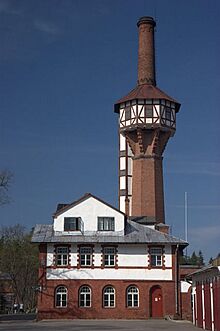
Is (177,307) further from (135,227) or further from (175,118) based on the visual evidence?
(175,118)

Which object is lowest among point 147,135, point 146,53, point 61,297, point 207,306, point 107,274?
point 207,306

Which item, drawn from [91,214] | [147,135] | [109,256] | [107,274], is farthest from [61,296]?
[147,135]

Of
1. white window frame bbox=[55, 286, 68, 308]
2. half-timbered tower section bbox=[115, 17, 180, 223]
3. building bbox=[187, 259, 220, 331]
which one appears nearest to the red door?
building bbox=[187, 259, 220, 331]

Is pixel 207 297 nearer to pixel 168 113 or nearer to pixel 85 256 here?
pixel 85 256

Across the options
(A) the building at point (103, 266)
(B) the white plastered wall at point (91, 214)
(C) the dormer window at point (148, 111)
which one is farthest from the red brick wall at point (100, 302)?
(C) the dormer window at point (148, 111)

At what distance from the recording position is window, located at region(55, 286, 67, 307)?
47.4 meters

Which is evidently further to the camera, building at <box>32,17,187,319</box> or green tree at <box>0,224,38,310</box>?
green tree at <box>0,224,38,310</box>

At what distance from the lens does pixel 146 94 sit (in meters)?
67.2

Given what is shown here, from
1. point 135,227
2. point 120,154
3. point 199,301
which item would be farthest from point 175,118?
point 199,301

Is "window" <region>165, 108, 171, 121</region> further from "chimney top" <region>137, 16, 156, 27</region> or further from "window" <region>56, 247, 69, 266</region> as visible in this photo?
"window" <region>56, 247, 69, 266</region>

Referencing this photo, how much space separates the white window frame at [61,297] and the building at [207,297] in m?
10.7

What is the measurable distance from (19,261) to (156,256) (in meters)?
24.3

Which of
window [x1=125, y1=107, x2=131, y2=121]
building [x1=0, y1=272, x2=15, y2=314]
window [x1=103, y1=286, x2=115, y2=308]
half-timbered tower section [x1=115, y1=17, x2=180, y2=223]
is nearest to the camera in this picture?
window [x1=103, y1=286, x2=115, y2=308]

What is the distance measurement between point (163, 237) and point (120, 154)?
2571cm
